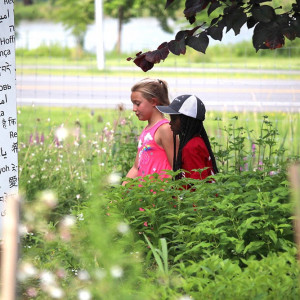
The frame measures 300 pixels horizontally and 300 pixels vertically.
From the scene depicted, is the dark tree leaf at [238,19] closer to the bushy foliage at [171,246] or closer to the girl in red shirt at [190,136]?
the bushy foliage at [171,246]

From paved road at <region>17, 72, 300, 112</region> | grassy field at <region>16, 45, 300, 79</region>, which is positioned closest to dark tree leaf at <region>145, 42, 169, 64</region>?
paved road at <region>17, 72, 300, 112</region>

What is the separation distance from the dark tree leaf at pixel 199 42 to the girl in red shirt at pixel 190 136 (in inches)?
29.1

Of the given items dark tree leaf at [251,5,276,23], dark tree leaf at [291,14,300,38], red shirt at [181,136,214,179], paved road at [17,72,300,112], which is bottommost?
paved road at [17,72,300,112]

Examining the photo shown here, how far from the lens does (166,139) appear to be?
4.74 meters

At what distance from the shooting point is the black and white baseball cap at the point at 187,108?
14.6 feet

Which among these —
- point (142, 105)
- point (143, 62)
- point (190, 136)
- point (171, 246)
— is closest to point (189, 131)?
point (190, 136)

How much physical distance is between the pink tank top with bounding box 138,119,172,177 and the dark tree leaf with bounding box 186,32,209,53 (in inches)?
44.5

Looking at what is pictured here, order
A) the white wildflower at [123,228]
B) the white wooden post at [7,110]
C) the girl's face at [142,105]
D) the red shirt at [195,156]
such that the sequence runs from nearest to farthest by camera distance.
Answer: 1. the white wildflower at [123,228]
2. the red shirt at [195,156]
3. the white wooden post at [7,110]
4. the girl's face at [142,105]

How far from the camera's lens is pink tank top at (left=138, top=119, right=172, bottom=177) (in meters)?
4.77

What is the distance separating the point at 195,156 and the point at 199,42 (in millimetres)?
841

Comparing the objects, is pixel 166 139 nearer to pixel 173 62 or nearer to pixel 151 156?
pixel 151 156

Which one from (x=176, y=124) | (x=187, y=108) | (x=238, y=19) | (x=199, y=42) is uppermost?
(x=238, y=19)

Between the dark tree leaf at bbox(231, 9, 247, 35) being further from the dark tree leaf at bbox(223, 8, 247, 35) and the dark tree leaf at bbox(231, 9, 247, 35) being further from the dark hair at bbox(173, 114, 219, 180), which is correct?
the dark hair at bbox(173, 114, 219, 180)

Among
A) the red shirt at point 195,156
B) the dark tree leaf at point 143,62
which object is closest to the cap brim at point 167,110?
the red shirt at point 195,156
